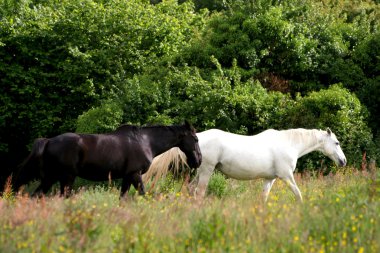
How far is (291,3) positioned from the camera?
24.3 metres

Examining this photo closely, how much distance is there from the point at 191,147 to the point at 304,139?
85.9 inches

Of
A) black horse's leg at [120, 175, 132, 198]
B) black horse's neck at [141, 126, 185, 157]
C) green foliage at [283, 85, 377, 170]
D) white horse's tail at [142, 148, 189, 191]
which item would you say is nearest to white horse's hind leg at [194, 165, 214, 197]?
white horse's tail at [142, 148, 189, 191]

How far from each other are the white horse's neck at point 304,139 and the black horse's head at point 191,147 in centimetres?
178

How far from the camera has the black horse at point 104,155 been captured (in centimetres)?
1209

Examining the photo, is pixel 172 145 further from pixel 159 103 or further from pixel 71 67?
pixel 71 67

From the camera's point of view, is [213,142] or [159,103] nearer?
[213,142]

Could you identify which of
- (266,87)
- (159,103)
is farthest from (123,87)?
(266,87)

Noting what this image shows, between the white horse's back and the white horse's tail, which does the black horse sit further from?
the white horse's tail

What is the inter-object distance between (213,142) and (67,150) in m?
2.87

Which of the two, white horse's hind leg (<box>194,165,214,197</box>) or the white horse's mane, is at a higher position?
the white horse's mane

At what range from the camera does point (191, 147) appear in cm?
1316

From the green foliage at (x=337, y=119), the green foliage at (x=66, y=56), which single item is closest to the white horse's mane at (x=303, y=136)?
the green foliage at (x=337, y=119)

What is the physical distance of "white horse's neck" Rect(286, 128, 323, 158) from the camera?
1366 cm

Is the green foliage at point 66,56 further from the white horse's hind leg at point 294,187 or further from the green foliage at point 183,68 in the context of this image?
the white horse's hind leg at point 294,187
